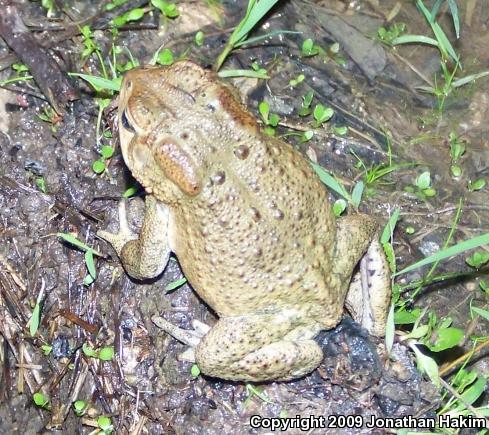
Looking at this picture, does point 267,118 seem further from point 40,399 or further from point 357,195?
point 40,399

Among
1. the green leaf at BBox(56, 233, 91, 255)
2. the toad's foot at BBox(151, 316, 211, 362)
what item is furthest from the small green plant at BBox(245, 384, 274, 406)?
the green leaf at BBox(56, 233, 91, 255)

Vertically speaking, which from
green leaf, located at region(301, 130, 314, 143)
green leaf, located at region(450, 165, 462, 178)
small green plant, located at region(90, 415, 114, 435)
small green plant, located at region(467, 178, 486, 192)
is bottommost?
small green plant, located at region(90, 415, 114, 435)

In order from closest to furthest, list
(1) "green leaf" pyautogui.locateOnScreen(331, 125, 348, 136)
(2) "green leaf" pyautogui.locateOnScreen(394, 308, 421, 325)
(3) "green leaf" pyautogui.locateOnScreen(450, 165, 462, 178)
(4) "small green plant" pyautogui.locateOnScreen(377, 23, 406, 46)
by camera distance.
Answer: (2) "green leaf" pyautogui.locateOnScreen(394, 308, 421, 325), (1) "green leaf" pyautogui.locateOnScreen(331, 125, 348, 136), (3) "green leaf" pyautogui.locateOnScreen(450, 165, 462, 178), (4) "small green plant" pyautogui.locateOnScreen(377, 23, 406, 46)

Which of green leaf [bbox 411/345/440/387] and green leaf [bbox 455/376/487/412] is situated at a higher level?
green leaf [bbox 411/345/440/387]

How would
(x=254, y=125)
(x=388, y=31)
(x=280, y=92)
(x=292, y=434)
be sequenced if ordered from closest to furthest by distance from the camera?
(x=254, y=125) → (x=292, y=434) → (x=280, y=92) → (x=388, y=31)

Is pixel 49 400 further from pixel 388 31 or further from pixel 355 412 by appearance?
pixel 388 31

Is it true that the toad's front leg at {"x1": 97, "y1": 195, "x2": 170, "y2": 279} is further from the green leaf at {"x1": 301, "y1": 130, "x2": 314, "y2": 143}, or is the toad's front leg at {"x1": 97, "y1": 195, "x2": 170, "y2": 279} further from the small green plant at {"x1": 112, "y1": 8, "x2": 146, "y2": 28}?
the small green plant at {"x1": 112, "y1": 8, "x2": 146, "y2": 28}

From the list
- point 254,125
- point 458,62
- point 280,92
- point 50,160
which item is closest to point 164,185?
point 254,125

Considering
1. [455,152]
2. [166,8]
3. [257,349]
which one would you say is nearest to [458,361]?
[257,349]
